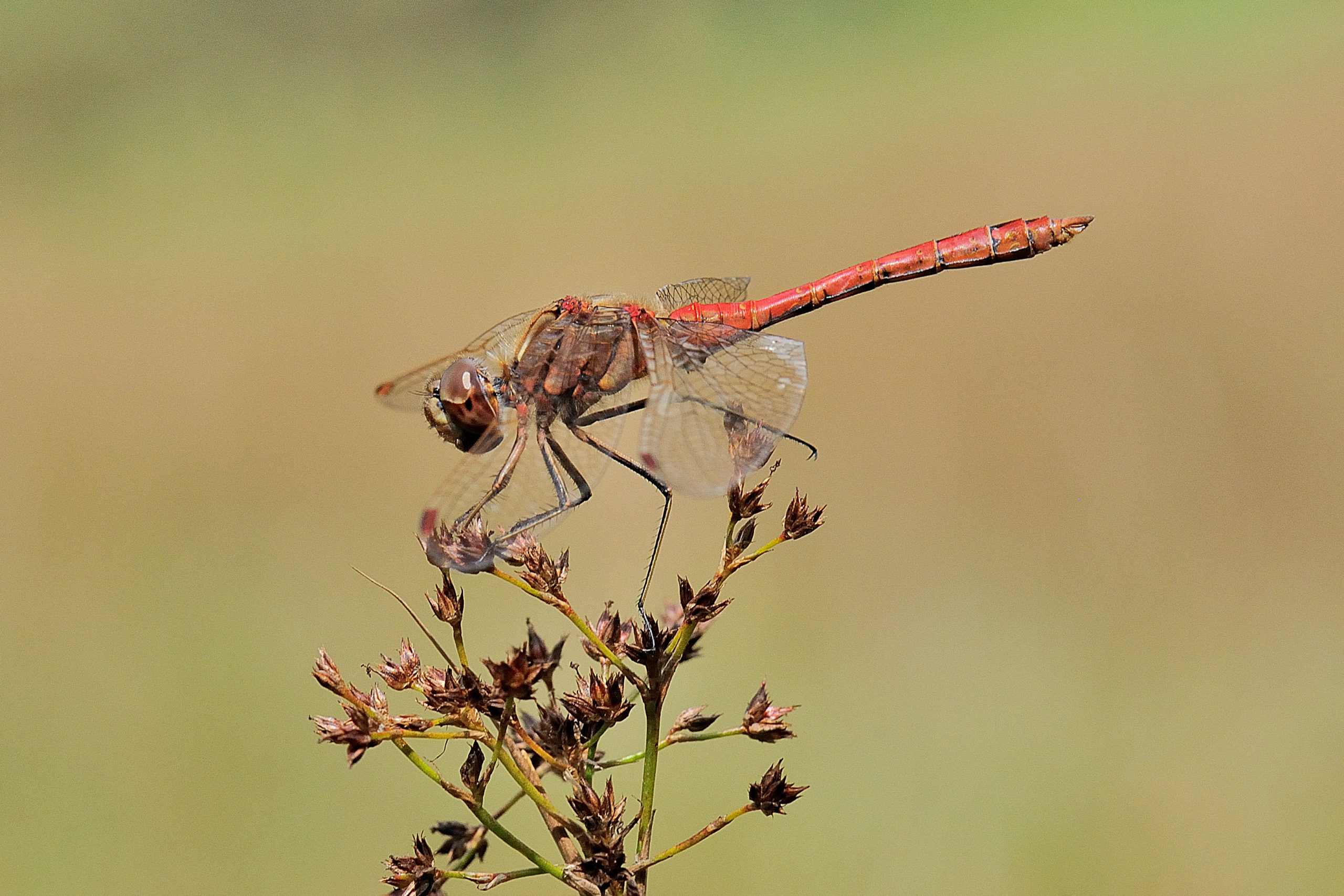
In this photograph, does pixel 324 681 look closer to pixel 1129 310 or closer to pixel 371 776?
pixel 371 776

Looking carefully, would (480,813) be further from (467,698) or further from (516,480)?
(516,480)

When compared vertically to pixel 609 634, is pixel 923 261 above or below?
above

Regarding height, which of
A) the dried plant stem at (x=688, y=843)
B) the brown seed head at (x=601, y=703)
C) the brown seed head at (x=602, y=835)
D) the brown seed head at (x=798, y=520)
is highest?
the brown seed head at (x=798, y=520)

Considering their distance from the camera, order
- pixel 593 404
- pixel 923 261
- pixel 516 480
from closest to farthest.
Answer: pixel 516 480 → pixel 593 404 → pixel 923 261

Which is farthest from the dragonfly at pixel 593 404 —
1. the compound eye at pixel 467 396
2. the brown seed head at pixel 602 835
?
the brown seed head at pixel 602 835

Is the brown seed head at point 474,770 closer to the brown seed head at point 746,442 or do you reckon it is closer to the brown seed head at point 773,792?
the brown seed head at point 773,792

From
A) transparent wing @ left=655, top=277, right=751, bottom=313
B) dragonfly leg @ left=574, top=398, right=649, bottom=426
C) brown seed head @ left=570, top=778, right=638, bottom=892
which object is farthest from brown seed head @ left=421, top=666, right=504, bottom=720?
transparent wing @ left=655, top=277, right=751, bottom=313

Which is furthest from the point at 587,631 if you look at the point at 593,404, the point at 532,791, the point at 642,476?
the point at 593,404
